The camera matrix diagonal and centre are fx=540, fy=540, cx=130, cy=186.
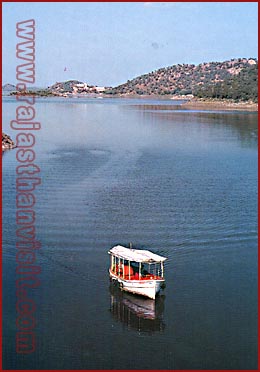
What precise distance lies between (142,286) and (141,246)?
10.6 feet

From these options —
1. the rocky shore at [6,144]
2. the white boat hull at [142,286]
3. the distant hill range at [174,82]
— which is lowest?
the white boat hull at [142,286]

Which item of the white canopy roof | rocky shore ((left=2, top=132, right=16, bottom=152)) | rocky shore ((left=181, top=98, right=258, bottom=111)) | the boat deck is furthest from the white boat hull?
rocky shore ((left=181, top=98, right=258, bottom=111))

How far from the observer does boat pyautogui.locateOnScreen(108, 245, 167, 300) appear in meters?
13.8

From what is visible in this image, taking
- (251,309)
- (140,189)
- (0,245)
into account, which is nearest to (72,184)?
(140,189)

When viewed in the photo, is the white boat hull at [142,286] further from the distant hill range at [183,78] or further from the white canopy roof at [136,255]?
the distant hill range at [183,78]

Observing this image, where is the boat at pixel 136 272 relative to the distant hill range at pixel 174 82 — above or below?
below

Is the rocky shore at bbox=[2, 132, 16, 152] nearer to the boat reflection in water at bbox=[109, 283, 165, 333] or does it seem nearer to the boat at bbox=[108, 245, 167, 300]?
the boat at bbox=[108, 245, 167, 300]

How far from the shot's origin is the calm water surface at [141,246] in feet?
38.4

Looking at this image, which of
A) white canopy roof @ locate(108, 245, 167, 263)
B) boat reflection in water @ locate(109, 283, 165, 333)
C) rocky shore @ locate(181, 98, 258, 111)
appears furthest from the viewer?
rocky shore @ locate(181, 98, 258, 111)

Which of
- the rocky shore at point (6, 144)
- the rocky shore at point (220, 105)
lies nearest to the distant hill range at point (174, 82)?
the rocky shore at point (220, 105)

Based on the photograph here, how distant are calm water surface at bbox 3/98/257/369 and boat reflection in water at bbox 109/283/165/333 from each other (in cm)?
3

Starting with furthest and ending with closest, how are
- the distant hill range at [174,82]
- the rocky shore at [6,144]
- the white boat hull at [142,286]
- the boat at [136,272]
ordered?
the distant hill range at [174,82] < the rocky shore at [6,144] < the boat at [136,272] < the white boat hull at [142,286]

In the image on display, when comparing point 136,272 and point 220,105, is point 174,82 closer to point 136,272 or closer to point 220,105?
point 220,105

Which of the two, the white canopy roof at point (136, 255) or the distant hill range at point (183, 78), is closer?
the white canopy roof at point (136, 255)
